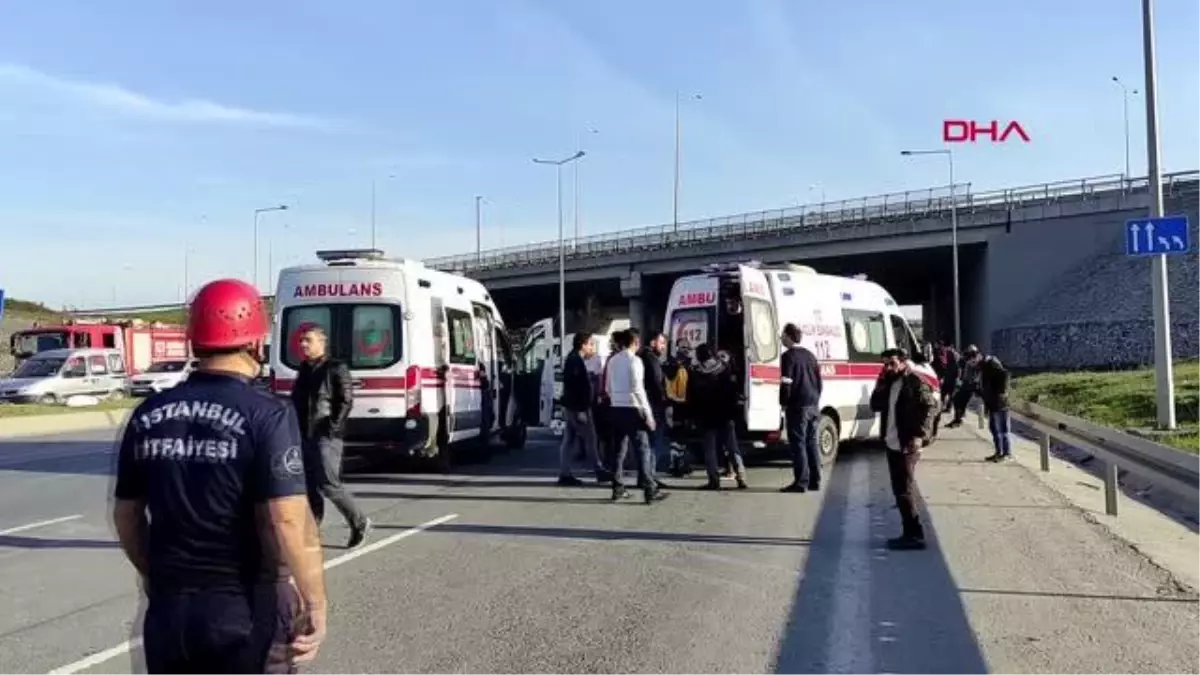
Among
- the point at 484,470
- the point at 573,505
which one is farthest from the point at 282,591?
the point at 484,470

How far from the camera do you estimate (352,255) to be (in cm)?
1475

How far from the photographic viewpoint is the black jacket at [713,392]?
12.6 m

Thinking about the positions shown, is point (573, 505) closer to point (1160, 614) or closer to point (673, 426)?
point (673, 426)

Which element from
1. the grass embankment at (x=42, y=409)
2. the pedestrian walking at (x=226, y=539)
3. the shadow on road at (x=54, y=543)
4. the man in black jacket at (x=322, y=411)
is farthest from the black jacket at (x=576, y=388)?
the grass embankment at (x=42, y=409)

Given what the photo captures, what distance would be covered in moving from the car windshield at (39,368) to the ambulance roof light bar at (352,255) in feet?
71.8

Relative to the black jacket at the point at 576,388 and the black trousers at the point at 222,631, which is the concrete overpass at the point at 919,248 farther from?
the black trousers at the point at 222,631

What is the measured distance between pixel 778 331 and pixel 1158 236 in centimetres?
728

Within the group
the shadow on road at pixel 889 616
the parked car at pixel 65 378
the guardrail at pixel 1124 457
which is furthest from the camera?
the parked car at pixel 65 378

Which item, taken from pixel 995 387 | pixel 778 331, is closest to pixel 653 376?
pixel 778 331

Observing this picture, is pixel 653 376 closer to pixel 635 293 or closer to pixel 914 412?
pixel 914 412

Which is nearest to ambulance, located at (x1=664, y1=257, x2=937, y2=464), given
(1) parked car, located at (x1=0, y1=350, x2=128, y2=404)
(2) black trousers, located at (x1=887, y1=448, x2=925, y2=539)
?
(2) black trousers, located at (x1=887, y1=448, x2=925, y2=539)

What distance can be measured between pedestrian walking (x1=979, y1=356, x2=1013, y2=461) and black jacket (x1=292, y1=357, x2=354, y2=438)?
1030cm

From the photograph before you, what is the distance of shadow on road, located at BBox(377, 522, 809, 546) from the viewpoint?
31.5 feet

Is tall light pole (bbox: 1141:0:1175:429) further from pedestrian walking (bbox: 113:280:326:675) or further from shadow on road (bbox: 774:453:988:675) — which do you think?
pedestrian walking (bbox: 113:280:326:675)
